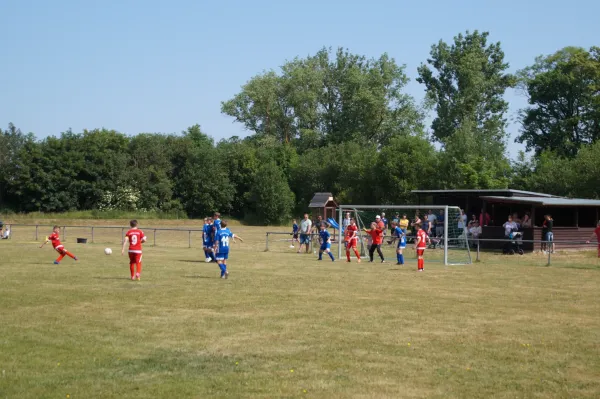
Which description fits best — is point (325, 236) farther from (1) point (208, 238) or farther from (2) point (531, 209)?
(2) point (531, 209)

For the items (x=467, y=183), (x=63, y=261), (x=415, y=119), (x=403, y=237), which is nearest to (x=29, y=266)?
(x=63, y=261)

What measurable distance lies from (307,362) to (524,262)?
21249mm

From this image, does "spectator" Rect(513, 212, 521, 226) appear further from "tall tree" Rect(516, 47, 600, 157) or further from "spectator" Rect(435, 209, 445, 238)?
"tall tree" Rect(516, 47, 600, 157)

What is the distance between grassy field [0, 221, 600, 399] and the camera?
8977 mm

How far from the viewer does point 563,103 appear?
73.1 metres

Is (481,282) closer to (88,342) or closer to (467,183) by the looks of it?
(88,342)

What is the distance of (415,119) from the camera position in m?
83.1

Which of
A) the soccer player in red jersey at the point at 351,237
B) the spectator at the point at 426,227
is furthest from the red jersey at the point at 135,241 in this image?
the spectator at the point at 426,227

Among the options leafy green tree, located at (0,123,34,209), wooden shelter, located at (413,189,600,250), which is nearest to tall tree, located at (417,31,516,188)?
wooden shelter, located at (413,189,600,250)

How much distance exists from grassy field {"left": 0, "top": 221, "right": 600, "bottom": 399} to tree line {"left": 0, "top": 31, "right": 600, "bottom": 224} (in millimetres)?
42650

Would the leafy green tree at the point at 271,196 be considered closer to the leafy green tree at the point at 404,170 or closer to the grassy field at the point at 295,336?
the leafy green tree at the point at 404,170

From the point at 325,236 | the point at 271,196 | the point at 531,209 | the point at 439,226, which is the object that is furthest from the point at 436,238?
the point at 271,196

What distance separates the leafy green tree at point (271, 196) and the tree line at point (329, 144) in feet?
0.48

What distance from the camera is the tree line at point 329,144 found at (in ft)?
219
